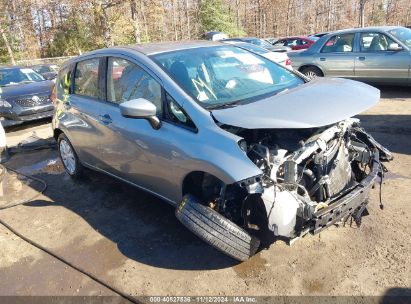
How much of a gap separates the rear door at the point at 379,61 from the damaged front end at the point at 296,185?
5.51 metres

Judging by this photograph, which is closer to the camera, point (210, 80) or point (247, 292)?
point (247, 292)

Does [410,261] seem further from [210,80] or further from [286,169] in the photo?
[210,80]

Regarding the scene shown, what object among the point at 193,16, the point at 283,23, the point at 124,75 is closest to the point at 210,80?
the point at 124,75

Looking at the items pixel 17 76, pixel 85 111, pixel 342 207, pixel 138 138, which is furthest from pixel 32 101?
pixel 342 207

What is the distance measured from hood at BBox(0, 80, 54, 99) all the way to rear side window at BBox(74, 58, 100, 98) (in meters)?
5.41

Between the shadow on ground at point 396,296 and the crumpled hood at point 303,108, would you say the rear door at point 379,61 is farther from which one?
the shadow on ground at point 396,296

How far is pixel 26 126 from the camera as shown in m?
9.76

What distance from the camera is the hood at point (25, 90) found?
9.41 metres

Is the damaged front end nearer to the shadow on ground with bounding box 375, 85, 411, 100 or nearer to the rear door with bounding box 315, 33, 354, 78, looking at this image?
the shadow on ground with bounding box 375, 85, 411, 100

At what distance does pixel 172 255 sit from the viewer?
11.2ft

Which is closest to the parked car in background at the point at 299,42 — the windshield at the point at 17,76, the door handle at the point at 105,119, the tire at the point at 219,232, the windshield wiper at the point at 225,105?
the windshield at the point at 17,76

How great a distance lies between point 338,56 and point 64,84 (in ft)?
21.3

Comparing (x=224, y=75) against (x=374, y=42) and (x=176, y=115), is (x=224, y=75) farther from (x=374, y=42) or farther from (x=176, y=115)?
(x=374, y=42)

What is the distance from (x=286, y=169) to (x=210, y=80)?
3.93 feet
